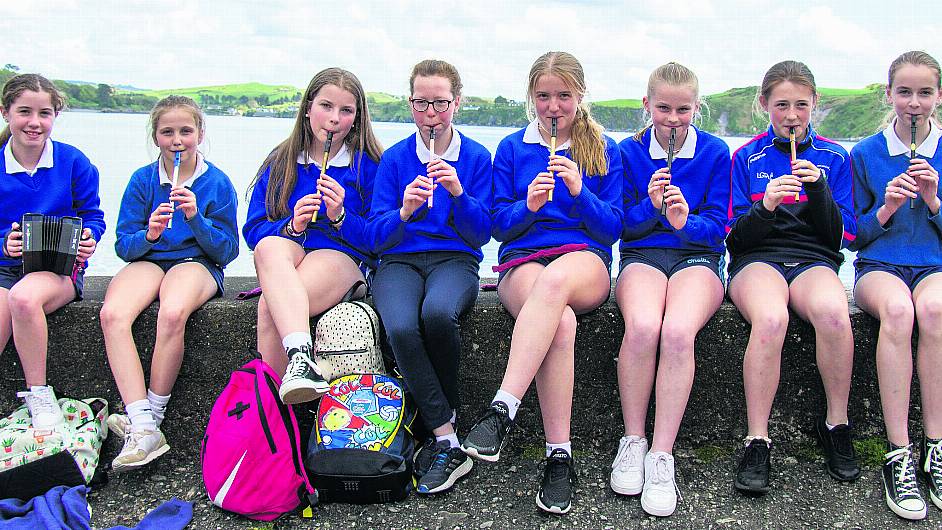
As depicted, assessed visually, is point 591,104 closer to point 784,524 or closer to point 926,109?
point 926,109

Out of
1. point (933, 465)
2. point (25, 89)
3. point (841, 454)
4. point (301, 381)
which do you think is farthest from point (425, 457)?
point (25, 89)

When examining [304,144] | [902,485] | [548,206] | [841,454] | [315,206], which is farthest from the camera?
[304,144]

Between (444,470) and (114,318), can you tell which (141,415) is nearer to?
(114,318)

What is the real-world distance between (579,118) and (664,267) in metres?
0.66

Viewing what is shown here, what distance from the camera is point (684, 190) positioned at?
312 centimetres

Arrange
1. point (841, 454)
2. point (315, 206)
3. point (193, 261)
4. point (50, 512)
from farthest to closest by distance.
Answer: point (193, 261), point (315, 206), point (841, 454), point (50, 512)

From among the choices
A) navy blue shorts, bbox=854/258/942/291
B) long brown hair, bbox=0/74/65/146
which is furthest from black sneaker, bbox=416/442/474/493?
long brown hair, bbox=0/74/65/146

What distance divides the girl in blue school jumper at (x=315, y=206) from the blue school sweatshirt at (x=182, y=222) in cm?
10

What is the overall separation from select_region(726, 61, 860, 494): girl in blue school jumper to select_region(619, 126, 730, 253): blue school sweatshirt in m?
0.08

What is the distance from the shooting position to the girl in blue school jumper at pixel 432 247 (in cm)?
276

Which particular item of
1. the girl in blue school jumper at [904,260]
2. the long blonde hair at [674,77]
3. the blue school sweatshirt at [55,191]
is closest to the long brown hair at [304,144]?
the blue school sweatshirt at [55,191]

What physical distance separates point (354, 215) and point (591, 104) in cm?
104

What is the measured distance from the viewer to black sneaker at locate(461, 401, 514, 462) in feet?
8.15

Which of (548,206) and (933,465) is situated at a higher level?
(548,206)
